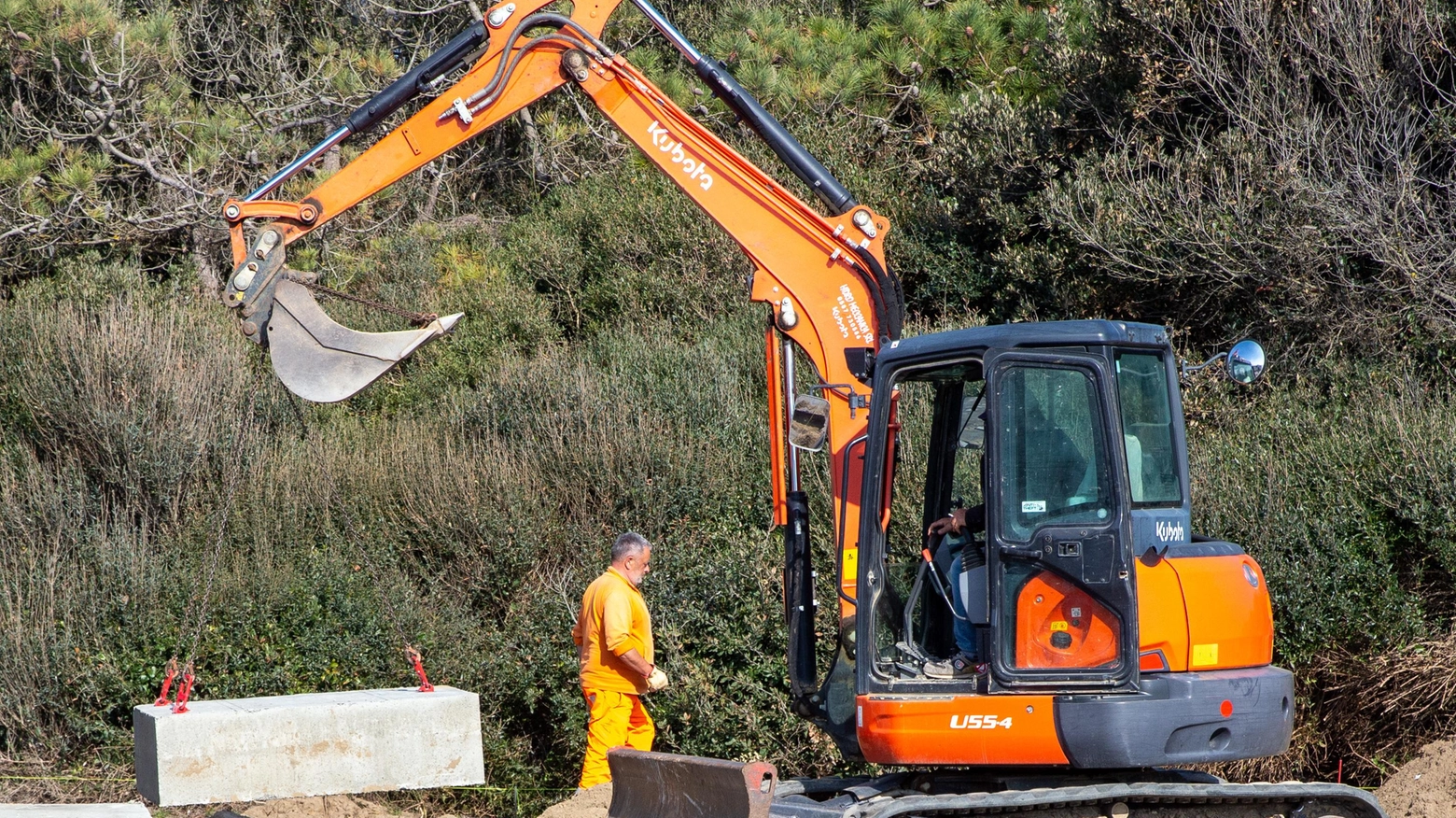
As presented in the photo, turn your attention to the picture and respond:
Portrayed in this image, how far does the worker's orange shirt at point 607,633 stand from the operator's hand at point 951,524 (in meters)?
2.27

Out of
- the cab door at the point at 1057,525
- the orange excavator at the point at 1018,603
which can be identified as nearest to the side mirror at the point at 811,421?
the orange excavator at the point at 1018,603

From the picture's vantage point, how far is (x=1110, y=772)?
18.6ft

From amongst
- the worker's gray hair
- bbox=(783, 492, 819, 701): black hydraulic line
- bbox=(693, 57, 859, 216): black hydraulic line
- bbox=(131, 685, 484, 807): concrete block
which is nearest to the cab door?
bbox=(783, 492, 819, 701): black hydraulic line

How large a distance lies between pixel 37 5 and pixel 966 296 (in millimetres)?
11664

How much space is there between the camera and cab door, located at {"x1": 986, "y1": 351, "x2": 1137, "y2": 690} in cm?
518

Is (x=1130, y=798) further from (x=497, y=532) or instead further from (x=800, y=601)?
(x=497, y=532)

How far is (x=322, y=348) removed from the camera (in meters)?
6.68

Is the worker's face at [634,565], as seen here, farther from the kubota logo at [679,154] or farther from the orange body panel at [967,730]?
the orange body panel at [967,730]

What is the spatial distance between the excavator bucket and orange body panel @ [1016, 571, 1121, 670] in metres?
1.12

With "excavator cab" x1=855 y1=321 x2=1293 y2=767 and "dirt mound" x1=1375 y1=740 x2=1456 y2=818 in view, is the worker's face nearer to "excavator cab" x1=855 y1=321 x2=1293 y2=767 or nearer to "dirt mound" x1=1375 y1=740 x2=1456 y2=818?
"excavator cab" x1=855 y1=321 x2=1293 y2=767

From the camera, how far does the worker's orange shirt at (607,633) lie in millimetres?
7410

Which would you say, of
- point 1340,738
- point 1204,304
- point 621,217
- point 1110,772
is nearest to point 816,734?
point 1340,738

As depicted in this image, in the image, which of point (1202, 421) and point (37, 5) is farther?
point (37, 5)

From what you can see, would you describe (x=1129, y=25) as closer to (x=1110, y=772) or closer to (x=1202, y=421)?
(x=1202, y=421)
